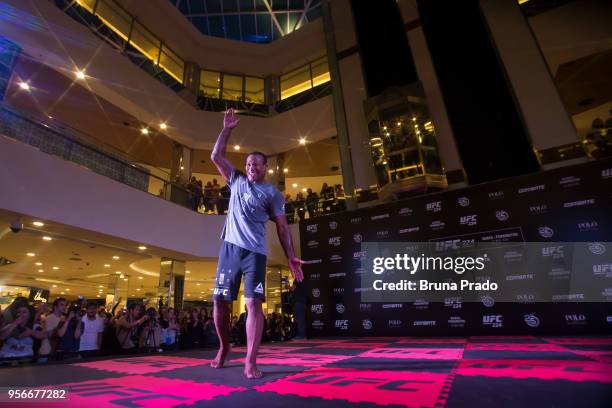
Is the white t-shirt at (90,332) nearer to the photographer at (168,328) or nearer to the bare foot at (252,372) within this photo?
the photographer at (168,328)

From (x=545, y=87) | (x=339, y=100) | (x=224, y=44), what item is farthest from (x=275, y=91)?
(x=545, y=87)

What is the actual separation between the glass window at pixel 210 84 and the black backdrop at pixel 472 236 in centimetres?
923

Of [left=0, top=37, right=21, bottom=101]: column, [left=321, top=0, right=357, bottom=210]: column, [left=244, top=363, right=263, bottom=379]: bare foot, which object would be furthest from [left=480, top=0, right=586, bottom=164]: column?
A: [left=0, top=37, right=21, bottom=101]: column

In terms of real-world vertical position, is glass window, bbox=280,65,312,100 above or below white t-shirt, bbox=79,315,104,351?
above

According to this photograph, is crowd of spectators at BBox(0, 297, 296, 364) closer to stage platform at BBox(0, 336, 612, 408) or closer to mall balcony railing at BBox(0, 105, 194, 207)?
mall balcony railing at BBox(0, 105, 194, 207)

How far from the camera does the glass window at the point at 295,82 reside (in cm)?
1497

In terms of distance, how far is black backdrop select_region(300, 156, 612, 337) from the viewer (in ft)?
18.5

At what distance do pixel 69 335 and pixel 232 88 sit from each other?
12.3 metres

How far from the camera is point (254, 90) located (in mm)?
15766

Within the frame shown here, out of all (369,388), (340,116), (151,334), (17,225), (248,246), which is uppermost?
(340,116)

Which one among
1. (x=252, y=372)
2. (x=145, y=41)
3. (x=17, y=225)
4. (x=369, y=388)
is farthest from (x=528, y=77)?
(x=145, y=41)

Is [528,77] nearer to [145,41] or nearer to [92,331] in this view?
[92,331]

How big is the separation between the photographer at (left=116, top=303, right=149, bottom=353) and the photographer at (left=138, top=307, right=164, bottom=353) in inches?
6.3

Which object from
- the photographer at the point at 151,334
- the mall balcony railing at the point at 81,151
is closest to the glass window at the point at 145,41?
the mall balcony railing at the point at 81,151
